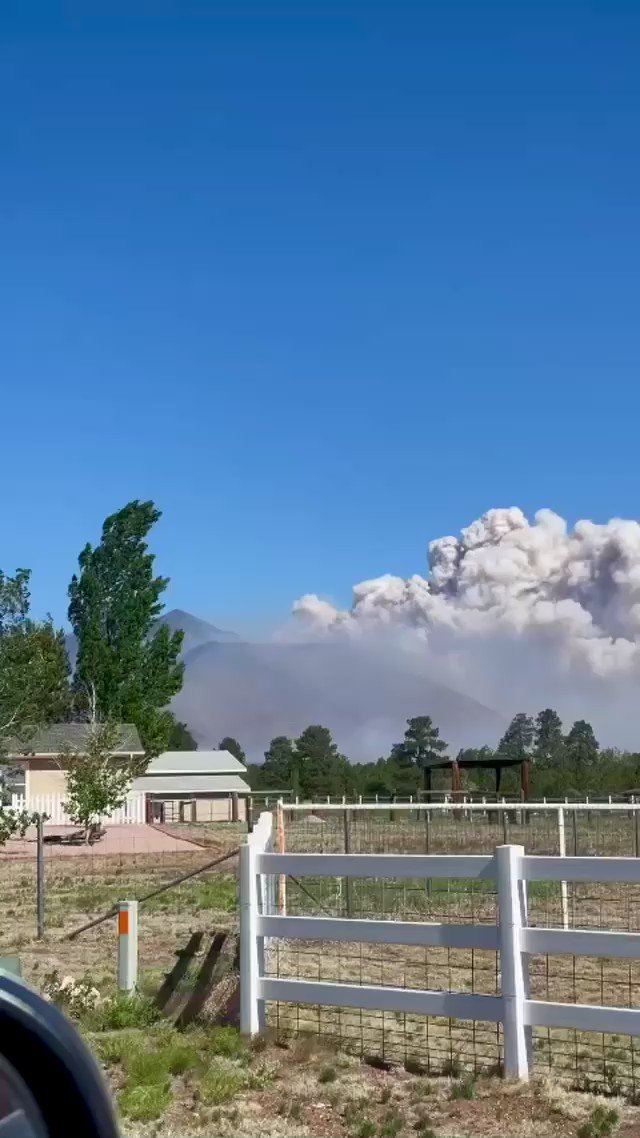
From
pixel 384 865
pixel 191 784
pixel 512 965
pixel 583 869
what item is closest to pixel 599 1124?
pixel 512 965

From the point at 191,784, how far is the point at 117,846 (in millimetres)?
50560

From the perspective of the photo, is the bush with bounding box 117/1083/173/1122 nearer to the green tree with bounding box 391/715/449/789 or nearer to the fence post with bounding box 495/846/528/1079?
the fence post with bounding box 495/846/528/1079

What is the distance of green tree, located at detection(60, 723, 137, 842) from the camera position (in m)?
43.3

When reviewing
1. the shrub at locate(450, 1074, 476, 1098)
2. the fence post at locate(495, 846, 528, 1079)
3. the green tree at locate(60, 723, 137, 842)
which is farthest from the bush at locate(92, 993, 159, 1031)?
the green tree at locate(60, 723, 137, 842)

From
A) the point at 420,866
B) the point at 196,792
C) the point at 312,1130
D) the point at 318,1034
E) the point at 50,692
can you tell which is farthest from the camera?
the point at 196,792

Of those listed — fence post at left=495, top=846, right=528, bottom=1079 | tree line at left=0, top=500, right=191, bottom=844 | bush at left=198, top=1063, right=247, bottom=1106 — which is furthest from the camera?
tree line at left=0, top=500, right=191, bottom=844

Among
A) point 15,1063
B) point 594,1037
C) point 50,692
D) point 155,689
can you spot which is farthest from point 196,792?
point 15,1063

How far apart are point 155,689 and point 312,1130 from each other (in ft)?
226

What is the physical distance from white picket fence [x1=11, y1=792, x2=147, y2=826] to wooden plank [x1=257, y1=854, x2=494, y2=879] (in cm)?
4280

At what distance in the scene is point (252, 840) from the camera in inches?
436

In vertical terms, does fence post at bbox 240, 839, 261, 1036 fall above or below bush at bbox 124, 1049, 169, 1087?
above

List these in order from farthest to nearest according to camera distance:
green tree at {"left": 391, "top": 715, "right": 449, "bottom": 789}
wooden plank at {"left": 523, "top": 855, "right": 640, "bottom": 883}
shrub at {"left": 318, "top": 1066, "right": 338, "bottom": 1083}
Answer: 1. green tree at {"left": 391, "top": 715, "right": 449, "bottom": 789}
2. shrub at {"left": 318, "top": 1066, "right": 338, "bottom": 1083}
3. wooden plank at {"left": 523, "top": 855, "right": 640, "bottom": 883}

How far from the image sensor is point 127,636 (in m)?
77.6

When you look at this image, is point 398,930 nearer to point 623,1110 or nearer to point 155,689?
point 623,1110
